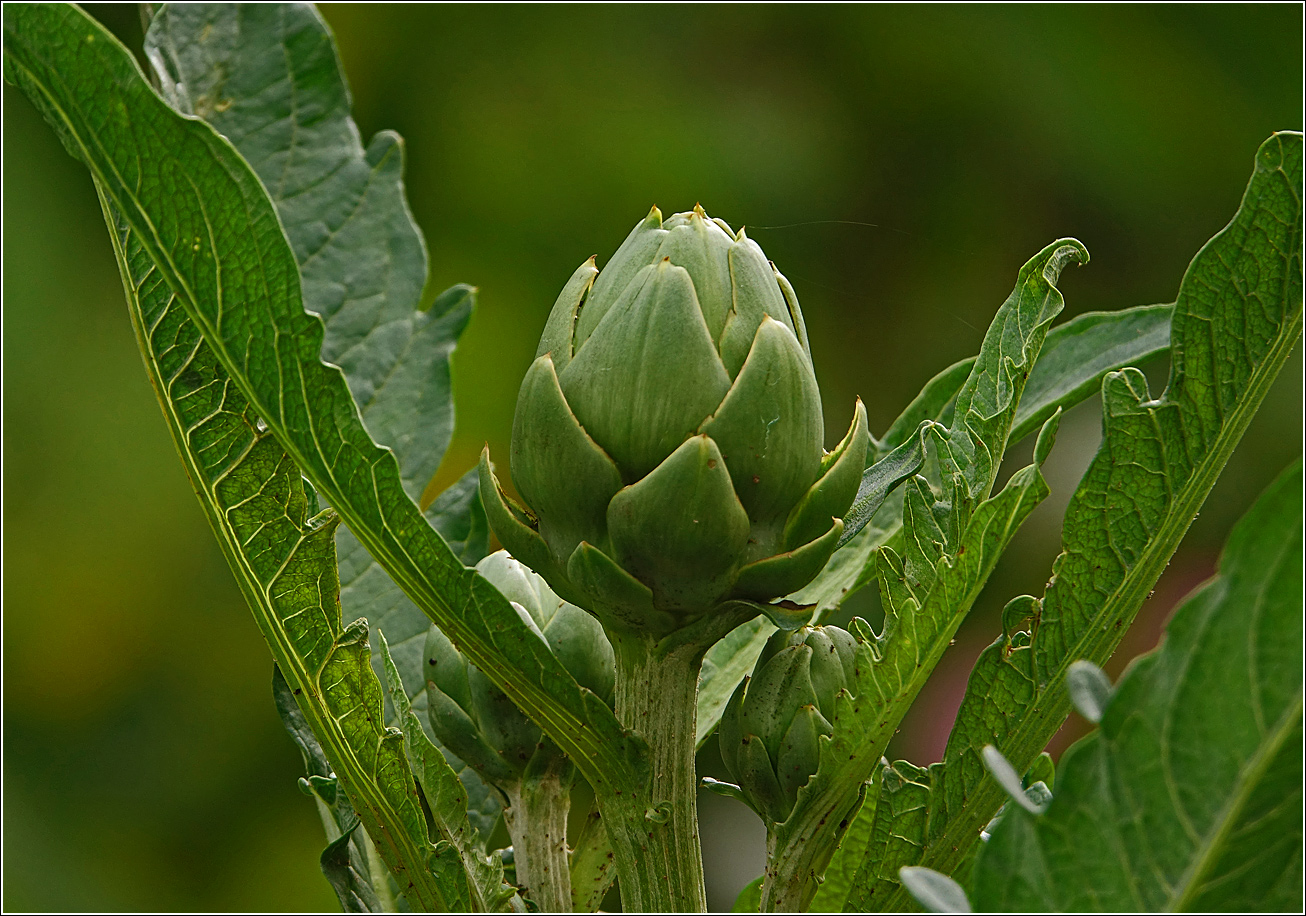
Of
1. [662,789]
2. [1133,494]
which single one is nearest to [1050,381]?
[1133,494]

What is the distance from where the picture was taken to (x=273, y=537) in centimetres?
41

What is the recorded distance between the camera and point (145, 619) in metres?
1.57

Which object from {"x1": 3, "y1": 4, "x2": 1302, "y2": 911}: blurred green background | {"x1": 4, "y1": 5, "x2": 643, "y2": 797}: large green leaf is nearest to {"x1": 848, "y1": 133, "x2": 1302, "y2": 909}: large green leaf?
{"x1": 4, "y1": 5, "x2": 643, "y2": 797}: large green leaf

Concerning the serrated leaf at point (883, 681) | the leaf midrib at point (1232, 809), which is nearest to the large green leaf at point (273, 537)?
the serrated leaf at point (883, 681)

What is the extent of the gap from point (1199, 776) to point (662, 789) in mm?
179

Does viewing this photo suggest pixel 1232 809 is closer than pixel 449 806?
Yes

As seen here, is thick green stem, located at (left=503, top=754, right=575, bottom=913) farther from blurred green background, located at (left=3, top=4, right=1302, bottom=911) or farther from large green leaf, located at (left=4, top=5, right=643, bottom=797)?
blurred green background, located at (left=3, top=4, right=1302, bottom=911)

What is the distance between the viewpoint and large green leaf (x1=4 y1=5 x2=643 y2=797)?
331 mm

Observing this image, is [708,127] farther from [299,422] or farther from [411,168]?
[299,422]

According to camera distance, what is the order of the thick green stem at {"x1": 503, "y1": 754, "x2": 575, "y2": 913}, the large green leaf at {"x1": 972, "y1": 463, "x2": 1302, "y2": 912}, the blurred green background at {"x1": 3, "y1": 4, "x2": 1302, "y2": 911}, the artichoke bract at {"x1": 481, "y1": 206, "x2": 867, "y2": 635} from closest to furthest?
the large green leaf at {"x1": 972, "y1": 463, "x2": 1302, "y2": 912} < the artichoke bract at {"x1": 481, "y1": 206, "x2": 867, "y2": 635} < the thick green stem at {"x1": 503, "y1": 754, "x2": 575, "y2": 913} < the blurred green background at {"x1": 3, "y1": 4, "x2": 1302, "y2": 911}

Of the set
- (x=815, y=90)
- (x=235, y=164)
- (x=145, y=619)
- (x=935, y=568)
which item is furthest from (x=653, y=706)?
(x=815, y=90)

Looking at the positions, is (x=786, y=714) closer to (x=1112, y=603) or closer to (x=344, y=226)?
(x=1112, y=603)

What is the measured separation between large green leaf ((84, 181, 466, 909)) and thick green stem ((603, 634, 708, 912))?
0.07 meters

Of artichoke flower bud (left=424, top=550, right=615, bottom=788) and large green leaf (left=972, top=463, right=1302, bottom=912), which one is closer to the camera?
large green leaf (left=972, top=463, right=1302, bottom=912)
